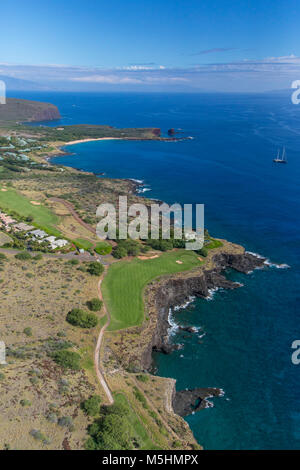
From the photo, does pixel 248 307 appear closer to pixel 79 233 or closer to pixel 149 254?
pixel 149 254

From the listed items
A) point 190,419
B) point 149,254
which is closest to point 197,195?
point 149,254

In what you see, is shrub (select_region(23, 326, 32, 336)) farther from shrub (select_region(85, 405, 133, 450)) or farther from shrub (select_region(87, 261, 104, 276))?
shrub (select_region(87, 261, 104, 276))

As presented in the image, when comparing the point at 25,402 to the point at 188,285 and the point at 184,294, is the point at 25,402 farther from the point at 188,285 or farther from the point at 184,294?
the point at 188,285

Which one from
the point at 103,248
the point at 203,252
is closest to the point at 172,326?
the point at 203,252

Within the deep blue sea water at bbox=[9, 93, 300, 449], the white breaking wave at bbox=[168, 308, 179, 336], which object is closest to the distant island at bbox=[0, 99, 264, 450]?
the white breaking wave at bbox=[168, 308, 179, 336]
